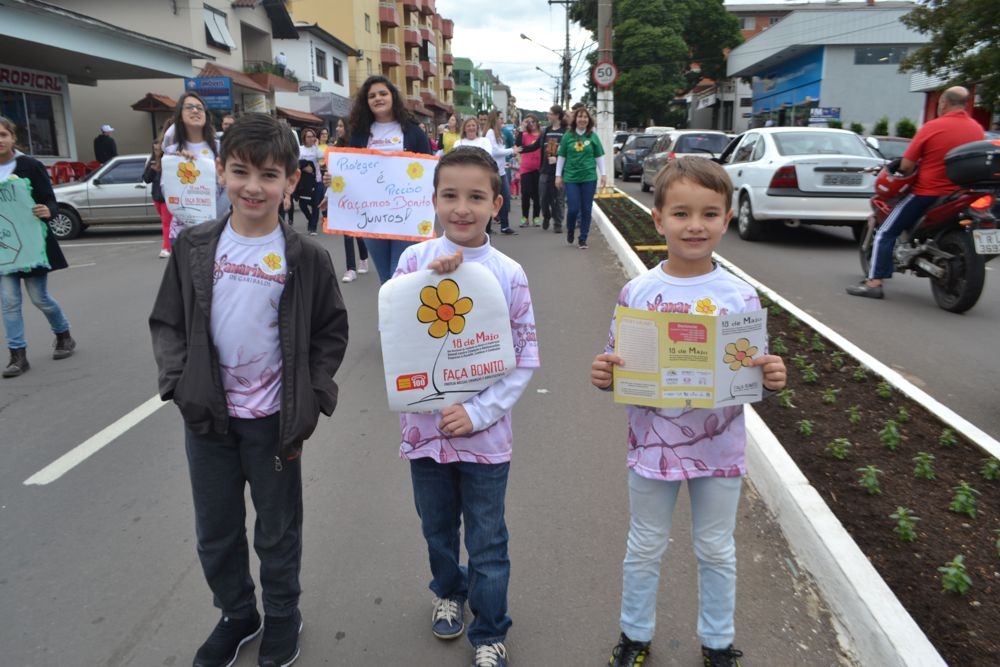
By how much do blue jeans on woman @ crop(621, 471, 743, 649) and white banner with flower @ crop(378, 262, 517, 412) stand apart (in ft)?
2.15

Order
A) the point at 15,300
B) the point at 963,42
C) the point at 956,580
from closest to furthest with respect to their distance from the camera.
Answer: the point at 956,580
the point at 15,300
the point at 963,42

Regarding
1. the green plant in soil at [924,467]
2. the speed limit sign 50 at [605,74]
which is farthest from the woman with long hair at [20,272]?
the speed limit sign 50 at [605,74]

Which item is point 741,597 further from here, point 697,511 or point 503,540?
point 503,540

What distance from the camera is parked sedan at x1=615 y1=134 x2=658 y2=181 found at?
27234mm

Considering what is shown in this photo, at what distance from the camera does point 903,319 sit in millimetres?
7234

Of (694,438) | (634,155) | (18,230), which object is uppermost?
(634,155)

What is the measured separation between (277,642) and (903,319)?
6.62 meters

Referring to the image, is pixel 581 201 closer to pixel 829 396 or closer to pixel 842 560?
pixel 829 396

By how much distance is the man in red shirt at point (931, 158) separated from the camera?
7.08 metres

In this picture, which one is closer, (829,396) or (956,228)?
(829,396)

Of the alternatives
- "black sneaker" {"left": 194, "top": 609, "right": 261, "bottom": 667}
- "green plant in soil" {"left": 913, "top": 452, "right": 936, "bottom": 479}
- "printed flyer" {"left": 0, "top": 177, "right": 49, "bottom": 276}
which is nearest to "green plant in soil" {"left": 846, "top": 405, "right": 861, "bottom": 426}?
"green plant in soil" {"left": 913, "top": 452, "right": 936, "bottom": 479}

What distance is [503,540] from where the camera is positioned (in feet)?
8.23

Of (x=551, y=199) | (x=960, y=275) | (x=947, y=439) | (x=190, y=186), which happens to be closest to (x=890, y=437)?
(x=947, y=439)

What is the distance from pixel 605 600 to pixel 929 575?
3.95 feet
